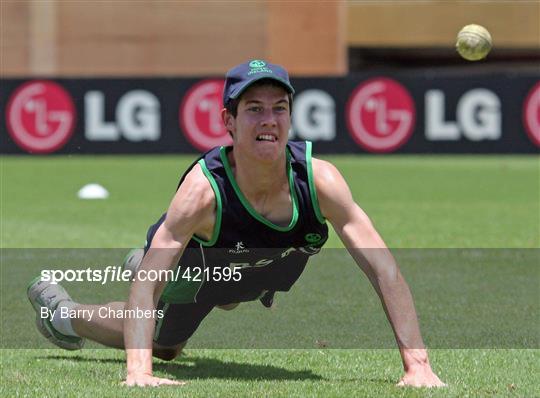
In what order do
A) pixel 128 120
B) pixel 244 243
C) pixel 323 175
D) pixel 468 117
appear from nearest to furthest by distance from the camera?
pixel 323 175
pixel 244 243
pixel 468 117
pixel 128 120

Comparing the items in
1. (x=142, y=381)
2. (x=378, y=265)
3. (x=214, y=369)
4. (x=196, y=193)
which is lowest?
(x=214, y=369)

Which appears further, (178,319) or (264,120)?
(178,319)

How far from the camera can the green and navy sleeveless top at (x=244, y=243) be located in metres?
6.19

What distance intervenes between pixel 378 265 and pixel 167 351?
1.50m

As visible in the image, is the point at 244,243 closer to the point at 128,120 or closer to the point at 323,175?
the point at 323,175

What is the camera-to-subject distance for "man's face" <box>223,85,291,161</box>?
5949 mm

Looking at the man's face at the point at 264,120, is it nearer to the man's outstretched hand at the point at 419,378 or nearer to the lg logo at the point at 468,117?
the man's outstretched hand at the point at 419,378

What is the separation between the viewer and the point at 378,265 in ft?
20.2

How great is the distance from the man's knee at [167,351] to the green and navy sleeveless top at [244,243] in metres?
0.36

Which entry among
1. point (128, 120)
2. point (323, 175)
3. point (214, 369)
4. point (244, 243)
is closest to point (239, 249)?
point (244, 243)

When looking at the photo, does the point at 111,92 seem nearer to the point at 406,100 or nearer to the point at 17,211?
the point at 406,100

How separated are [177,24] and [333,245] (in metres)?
22.9

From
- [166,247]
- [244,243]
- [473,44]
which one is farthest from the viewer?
[473,44]

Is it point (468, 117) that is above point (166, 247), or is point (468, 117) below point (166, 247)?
below
